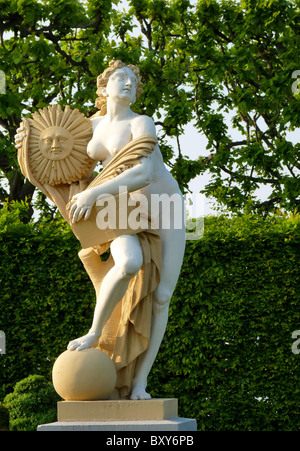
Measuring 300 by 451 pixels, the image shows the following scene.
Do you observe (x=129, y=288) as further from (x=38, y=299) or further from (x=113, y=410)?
(x=38, y=299)

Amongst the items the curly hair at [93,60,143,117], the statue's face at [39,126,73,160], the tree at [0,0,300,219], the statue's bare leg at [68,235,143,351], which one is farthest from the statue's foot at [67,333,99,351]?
the tree at [0,0,300,219]

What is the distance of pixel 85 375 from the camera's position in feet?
Result: 16.7

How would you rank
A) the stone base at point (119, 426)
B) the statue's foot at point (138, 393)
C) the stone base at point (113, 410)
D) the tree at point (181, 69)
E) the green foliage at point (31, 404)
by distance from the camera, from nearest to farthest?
the stone base at point (119, 426)
the stone base at point (113, 410)
the statue's foot at point (138, 393)
the green foliage at point (31, 404)
the tree at point (181, 69)

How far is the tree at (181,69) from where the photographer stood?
11.0 metres

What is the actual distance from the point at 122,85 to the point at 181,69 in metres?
7.21

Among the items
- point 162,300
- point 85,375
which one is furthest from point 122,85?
point 85,375

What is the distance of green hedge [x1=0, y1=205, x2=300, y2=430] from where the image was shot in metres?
8.12

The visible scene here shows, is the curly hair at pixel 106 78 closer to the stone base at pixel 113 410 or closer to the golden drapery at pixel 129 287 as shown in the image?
the golden drapery at pixel 129 287

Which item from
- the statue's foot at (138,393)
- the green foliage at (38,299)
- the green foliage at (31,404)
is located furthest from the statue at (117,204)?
the green foliage at (38,299)

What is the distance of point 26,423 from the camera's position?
285 inches

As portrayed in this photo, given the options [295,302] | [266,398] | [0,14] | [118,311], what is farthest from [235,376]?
[0,14]

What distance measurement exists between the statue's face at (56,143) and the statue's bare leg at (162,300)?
102cm

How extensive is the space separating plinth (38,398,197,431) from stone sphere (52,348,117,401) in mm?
69

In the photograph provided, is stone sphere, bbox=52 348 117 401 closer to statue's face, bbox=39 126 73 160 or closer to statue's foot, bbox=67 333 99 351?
statue's foot, bbox=67 333 99 351
